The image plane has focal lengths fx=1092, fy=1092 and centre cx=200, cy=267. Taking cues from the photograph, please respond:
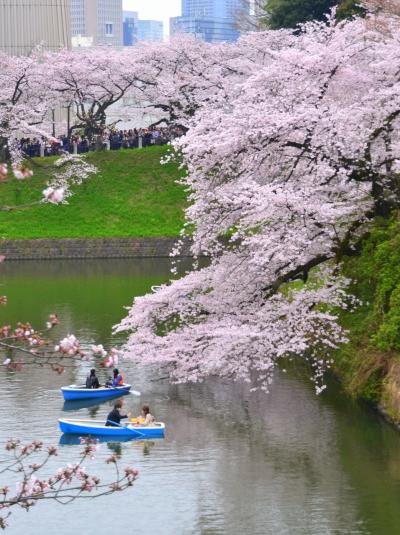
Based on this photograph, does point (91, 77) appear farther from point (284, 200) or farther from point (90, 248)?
point (284, 200)

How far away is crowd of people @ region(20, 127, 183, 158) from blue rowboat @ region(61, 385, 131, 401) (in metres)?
32.4

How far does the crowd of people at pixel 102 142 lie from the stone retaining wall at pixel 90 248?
730 centimetres

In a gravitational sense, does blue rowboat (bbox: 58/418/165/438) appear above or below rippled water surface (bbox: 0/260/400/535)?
above

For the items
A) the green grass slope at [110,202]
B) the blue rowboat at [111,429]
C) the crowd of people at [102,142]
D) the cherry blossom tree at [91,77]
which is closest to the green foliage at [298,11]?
the crowd of people at [102,142]

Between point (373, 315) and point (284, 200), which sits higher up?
point (284, 200)

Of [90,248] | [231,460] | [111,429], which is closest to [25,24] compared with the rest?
[90,248]

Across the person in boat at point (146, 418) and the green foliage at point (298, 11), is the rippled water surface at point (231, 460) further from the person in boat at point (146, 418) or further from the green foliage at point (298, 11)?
the green foliage at point (298, 11)

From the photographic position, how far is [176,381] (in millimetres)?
23703

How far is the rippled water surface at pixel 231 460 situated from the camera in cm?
1622

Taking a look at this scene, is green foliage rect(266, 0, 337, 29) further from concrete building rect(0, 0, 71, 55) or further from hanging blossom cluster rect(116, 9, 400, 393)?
A: hanging blossom cluster rect(116, 9, 400, 393)

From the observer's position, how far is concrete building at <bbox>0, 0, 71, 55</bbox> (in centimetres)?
6200

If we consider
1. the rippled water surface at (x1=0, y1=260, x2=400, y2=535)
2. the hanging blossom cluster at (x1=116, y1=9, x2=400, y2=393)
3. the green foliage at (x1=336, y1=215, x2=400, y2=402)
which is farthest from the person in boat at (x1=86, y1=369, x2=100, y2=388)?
the green foliage at (x1=336, y1=215, x2=400, y2=402)

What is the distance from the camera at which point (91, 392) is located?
2389 centimetres

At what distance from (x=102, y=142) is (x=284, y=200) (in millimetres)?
35910
